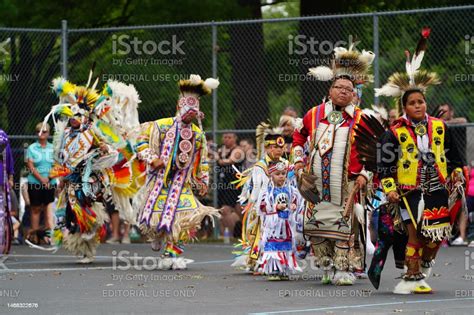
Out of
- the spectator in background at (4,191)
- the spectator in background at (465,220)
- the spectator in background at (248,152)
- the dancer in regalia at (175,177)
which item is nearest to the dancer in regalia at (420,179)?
the dancer in regalia at (175,177)

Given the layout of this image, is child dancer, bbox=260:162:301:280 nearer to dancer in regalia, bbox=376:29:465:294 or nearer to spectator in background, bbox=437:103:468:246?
dancer in regalia, bbox=376:29:465:294

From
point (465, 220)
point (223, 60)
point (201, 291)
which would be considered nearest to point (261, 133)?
point (201, 291)

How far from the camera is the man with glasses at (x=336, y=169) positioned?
460 inches

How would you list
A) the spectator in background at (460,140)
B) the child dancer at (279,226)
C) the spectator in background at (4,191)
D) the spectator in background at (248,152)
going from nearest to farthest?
the child dancer at (279,226), the spectator in background at (4,191), the spectator in background at (460,140), the spectator in background at (248,152)

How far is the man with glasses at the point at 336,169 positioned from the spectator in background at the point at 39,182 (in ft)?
24.6

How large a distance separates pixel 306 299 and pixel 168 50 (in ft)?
31.0

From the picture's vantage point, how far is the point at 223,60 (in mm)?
18781

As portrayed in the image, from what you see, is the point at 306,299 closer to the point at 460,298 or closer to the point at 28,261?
the point at 460,298

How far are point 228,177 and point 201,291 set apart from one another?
7.34m

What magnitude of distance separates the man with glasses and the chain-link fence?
5574 mm

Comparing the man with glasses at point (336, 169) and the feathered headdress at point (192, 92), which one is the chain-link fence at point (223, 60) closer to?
the feathered headdress at point (192, 92)

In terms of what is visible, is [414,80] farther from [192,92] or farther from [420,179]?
[192,92]

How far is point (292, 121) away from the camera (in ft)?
44.5

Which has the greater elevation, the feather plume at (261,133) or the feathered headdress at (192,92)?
the feathered headdress at (192,92)
